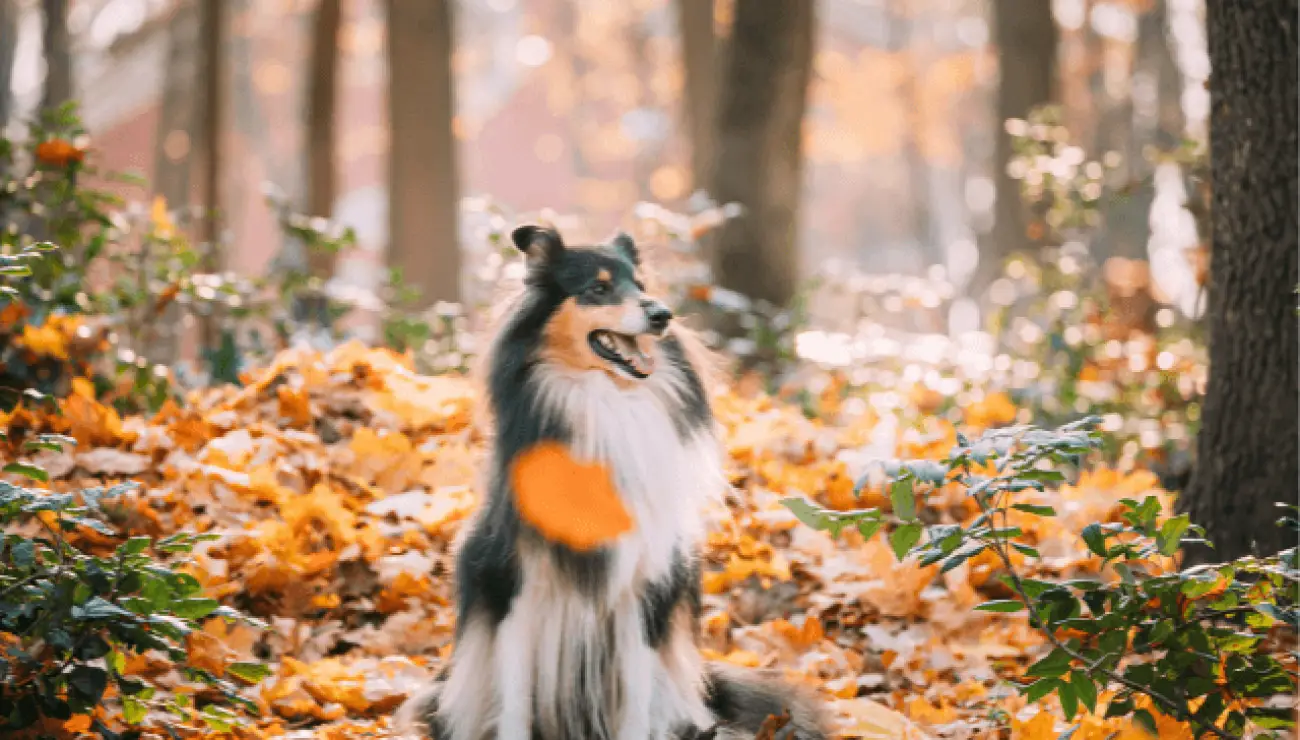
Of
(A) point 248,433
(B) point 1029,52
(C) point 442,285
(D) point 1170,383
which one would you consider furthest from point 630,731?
(B) point 1029,52

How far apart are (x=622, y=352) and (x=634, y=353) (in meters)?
0.04

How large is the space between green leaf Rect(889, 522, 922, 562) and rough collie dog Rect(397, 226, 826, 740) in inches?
28.7

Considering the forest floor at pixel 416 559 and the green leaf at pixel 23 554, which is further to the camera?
the forest floor at pixel 416 559

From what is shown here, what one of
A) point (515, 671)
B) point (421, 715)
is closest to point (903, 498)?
point (515, 671)

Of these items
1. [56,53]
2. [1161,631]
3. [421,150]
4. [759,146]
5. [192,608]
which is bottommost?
[1161,631]

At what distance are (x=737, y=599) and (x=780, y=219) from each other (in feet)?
18.5

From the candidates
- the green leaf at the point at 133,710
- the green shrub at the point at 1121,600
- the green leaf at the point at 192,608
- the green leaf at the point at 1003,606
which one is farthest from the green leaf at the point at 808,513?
the green leaf at the point at 133,710

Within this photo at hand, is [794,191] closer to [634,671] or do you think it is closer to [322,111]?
[322,111]

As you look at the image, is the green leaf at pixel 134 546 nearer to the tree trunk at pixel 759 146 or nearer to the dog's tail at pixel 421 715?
the dog's tail at pixel 421 715

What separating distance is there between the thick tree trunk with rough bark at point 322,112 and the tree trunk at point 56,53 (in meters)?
2.50

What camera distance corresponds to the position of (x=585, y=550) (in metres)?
3.83

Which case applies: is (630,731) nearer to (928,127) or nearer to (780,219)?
(780,219)

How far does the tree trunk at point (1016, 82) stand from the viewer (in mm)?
13938

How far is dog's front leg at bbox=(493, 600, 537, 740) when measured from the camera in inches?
152
